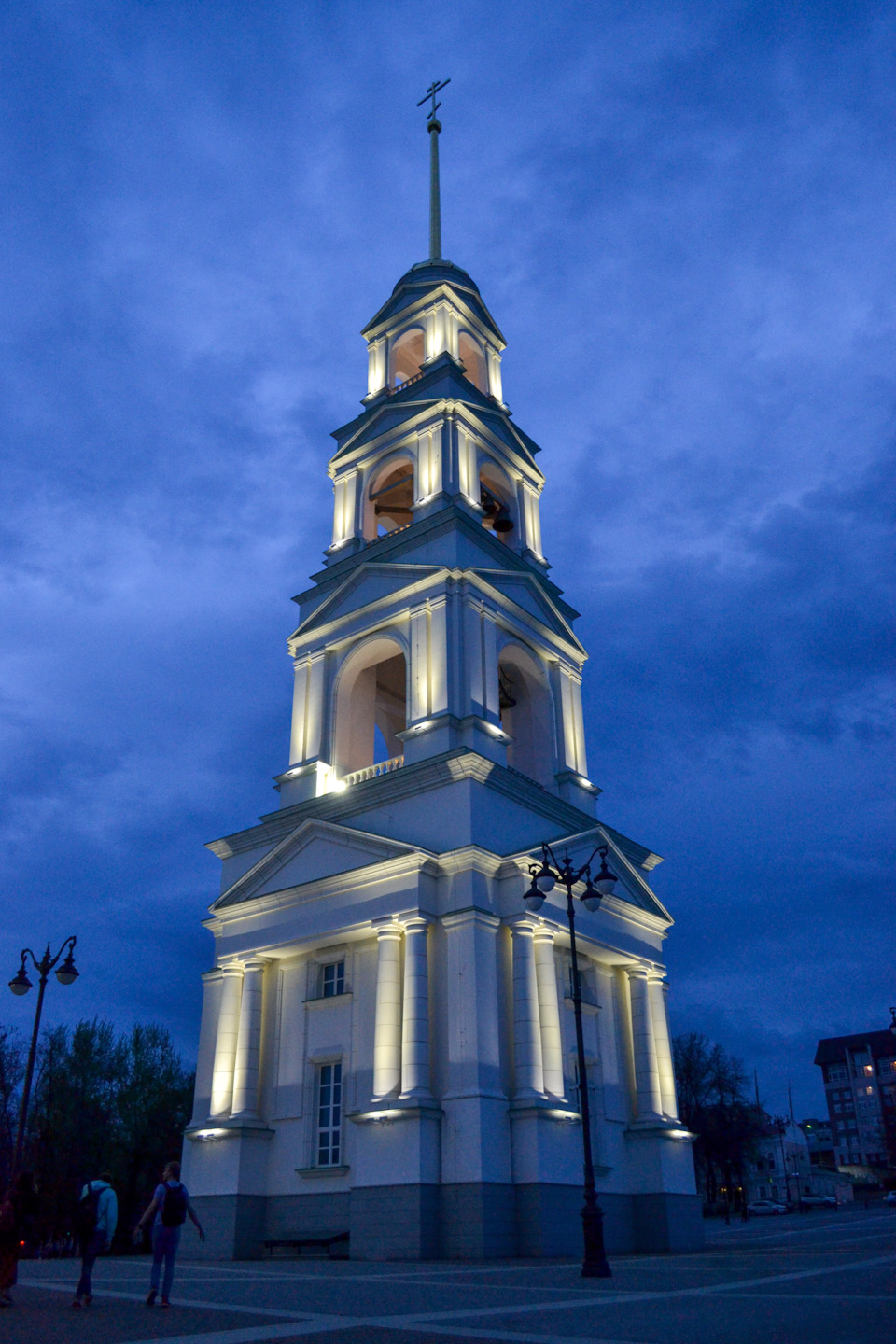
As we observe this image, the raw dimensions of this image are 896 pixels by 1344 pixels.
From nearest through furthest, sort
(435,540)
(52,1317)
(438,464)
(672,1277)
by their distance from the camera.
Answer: (52,1317)
(672,1277)
(435,540)
(438,464)

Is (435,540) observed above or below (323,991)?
above

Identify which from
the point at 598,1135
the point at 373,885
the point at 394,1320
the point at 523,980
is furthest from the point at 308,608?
the point at 394,1320

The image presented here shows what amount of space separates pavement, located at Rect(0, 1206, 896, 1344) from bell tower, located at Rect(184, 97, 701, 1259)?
436cm

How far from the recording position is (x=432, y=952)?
2652 cm

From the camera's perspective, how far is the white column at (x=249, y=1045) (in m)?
28.0

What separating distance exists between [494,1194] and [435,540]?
19.1 metres

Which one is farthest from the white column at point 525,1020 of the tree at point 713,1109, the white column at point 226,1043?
the tree at point 713,1109

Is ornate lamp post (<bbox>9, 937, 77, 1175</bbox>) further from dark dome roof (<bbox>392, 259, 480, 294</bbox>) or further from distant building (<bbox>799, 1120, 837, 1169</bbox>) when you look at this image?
distant building (<bbox>799, 1120, 837, 1169</bbox>)

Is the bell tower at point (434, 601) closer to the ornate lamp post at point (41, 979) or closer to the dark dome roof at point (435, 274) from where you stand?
the dark dome roof at point (435, 274)

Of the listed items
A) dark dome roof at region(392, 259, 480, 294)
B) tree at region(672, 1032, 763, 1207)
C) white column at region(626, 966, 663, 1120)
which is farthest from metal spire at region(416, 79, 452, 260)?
tree at region(672, 1032, 763, 1207)

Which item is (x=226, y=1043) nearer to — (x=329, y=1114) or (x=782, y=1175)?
(x=329, y=1114)

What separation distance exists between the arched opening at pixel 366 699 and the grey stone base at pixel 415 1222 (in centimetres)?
1244

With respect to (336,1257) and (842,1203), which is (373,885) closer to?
(336,1257)

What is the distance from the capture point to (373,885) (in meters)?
27.5
